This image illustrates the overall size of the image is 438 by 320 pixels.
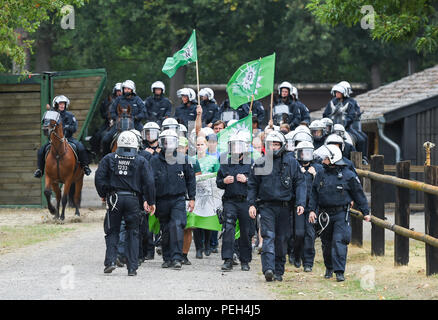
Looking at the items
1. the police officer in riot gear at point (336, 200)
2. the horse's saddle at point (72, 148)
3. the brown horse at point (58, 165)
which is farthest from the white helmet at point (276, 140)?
the horse's saddle at point (72, 148)

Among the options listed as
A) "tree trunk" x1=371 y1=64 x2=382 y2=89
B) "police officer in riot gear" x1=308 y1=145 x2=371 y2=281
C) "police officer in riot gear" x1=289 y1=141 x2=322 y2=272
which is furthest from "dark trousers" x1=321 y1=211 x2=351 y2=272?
"tree trunk" x1=371 y1=64 x2=382 y2=89

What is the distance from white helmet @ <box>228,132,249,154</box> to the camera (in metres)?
14.0

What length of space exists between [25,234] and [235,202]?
6.21m

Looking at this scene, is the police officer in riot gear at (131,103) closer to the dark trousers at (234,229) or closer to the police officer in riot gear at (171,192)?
the police officer in riot gear at (171,192)

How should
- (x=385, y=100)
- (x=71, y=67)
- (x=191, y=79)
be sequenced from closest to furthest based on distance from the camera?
(x=385, y=100), (x=71, y=67), (x=191, y=79)

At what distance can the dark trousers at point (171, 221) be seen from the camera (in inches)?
547

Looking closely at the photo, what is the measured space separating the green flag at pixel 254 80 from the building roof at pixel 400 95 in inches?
485

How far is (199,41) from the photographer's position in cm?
4728

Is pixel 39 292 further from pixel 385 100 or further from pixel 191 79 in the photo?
pixel 191 79

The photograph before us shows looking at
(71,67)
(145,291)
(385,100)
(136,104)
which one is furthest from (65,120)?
(71,67)

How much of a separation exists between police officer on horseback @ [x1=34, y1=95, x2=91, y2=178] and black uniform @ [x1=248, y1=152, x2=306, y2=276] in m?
9.24

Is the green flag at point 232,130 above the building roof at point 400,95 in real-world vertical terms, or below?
below

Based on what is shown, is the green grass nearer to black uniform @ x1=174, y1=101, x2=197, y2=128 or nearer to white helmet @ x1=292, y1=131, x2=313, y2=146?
black uniform @ x1=174, y1=101, x2=197, y2=128

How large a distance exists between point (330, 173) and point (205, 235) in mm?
3874
